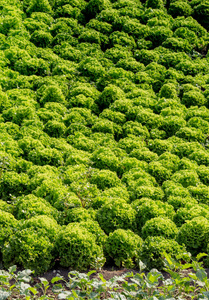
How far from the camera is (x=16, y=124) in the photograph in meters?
9.76

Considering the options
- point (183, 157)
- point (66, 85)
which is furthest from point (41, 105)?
point (183, 157)

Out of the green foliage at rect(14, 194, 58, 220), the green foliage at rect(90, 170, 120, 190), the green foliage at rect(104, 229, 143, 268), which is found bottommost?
the green foliage at rect(14, 194, 58, 220)

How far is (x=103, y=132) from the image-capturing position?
32.5 ft

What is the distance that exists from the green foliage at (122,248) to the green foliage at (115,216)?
0.41 metres

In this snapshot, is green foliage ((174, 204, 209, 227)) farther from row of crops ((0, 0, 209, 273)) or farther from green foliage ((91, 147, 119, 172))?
green foliage ((91, 147, 119, 172))

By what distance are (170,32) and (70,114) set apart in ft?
16.5

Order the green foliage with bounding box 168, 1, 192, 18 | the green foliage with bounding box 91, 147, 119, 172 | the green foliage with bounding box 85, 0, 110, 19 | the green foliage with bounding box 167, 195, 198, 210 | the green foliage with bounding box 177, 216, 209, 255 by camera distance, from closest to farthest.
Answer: the green foliage with bounding box 177, 216, 209, 255
the green foliage with bounding box 167, 195, 198, 210
the green foliage with bounding box 91, 147, 119, 172
the green foliage with bounding box 85, 0, 110, 19
the green foliage with bounding box 168, 1, 192, 18

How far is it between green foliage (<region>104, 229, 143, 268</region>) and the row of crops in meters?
A: 0.02

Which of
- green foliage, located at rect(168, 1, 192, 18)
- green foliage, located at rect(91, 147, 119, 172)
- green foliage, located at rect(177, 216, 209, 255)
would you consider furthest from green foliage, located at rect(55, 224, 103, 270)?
green foliage, located at rect(168, 1, 192, 18)

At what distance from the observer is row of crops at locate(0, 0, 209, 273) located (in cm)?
691

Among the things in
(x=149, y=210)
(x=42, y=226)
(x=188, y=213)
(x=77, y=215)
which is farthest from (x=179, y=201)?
(x=42, y=226)

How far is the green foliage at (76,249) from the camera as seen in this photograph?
657cm

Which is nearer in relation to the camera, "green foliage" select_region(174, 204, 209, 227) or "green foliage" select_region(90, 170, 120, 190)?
"green foliage" select_region(174, 204, 209, 227)

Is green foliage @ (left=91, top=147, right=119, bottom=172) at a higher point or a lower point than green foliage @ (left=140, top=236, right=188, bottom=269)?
higher
